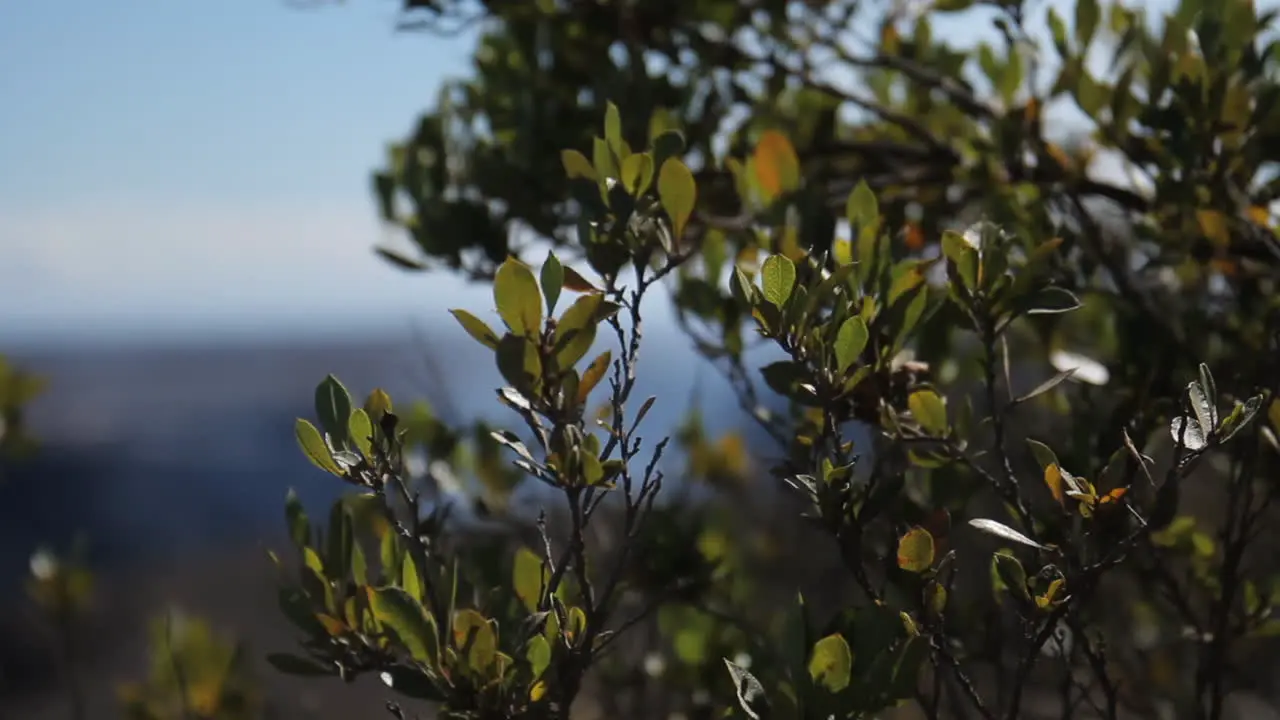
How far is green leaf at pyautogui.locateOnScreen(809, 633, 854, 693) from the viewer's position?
1146 millimetres

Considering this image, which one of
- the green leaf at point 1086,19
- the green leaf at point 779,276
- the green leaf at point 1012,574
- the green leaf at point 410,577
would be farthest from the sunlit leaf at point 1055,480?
the green leaf at point 1086,19

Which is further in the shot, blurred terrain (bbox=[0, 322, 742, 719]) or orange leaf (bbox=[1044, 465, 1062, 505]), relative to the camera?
blurred terrain (bbox=[0, 322, 742, 719])

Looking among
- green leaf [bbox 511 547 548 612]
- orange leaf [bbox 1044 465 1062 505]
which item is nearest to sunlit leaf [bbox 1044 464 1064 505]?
orange leaf [bbox 1044 465 1062 505]

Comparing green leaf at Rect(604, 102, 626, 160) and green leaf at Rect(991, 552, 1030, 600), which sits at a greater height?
green leaf at Rect(604, 102, 626, 160)

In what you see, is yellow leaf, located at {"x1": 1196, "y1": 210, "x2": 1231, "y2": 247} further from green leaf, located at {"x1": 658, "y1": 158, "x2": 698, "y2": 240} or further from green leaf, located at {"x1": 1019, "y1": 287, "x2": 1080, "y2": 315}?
green leaf, located at {"x1": 658, "y1": 158, "x2": 698, "y2": 240}

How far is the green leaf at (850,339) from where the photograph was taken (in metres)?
1.22

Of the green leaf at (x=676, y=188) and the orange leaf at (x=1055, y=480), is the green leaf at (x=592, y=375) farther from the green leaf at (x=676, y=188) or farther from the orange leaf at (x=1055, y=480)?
the orange leaf at (x=1055, y=480)

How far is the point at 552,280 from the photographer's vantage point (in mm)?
1219

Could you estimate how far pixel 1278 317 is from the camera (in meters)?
1.75

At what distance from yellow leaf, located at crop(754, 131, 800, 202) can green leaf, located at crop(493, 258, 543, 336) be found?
31.0 inches

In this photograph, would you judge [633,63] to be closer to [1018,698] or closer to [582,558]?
[582,558]

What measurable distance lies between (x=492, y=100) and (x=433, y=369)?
0.75 meters

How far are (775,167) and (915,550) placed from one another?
0.87 m

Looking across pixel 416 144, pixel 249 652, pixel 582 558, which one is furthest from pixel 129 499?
pixel 582 558
